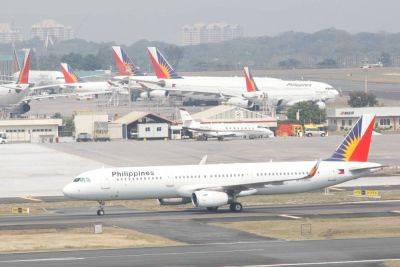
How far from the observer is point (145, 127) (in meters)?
158

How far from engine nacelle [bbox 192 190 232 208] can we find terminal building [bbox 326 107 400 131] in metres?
92.4

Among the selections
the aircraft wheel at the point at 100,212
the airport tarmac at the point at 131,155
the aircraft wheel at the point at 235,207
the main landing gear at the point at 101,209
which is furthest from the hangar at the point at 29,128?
the aircraft wheel at the point at 235,207

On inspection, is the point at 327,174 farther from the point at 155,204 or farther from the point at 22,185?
the point at 22,185

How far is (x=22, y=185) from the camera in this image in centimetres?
10450

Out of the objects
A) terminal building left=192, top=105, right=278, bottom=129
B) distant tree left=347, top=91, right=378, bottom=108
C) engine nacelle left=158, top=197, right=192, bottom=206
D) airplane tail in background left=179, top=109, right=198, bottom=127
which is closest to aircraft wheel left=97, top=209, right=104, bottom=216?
engine nacelle left=158, top=197, right=192, bottom=206

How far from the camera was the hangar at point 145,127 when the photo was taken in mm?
158125

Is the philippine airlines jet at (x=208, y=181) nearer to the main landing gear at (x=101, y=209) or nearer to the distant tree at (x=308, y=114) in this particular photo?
the main landing gear at (x=101, y=209)

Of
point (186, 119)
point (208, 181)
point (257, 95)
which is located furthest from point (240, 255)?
point (257, 95)

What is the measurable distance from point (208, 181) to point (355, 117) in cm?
9141

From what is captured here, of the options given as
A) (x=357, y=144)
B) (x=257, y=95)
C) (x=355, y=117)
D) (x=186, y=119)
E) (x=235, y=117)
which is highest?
(x=357, y=144)

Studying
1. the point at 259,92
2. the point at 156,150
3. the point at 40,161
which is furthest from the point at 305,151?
the point at 259,92

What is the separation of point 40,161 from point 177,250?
6779cm

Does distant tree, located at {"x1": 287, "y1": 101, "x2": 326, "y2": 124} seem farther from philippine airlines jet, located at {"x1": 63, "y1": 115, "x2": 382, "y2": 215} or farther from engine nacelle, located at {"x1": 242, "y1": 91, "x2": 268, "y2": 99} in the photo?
philippine airlines jet, located at {"x1": 63, "y1": 115, "x2": 382, "y2": 215}

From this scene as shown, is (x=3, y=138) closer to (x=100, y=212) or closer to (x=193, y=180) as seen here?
(x=100, y=212)
